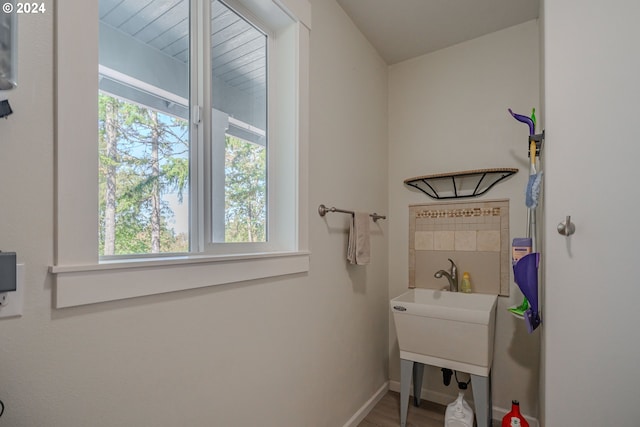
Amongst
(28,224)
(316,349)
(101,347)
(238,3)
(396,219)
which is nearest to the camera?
(28,224)

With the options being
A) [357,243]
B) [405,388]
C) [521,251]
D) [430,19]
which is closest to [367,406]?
[405,388]

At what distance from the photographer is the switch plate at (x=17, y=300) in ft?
2.24

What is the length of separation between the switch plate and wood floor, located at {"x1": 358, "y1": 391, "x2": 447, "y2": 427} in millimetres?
1952

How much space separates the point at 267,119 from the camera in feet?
5.31

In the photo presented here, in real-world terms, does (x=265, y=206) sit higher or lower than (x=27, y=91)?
lower

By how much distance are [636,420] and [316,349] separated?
50.5 inches

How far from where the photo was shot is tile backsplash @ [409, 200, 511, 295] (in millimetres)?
2145

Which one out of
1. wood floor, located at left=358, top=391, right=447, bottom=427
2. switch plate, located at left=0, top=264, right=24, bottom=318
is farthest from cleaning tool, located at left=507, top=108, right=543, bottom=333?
switch plate, located at left=0, top=264, right=24, bottom=318

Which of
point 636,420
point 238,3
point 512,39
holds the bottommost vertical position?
point 636,420

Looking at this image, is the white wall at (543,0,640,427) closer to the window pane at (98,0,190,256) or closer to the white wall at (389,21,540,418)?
the white wall at (389,21,540,418)

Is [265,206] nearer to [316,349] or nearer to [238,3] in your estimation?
[316,349]

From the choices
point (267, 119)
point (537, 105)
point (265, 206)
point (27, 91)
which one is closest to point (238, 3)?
point (267, 119)

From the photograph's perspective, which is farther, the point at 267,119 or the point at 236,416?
the point at 267,119

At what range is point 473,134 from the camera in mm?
2258
